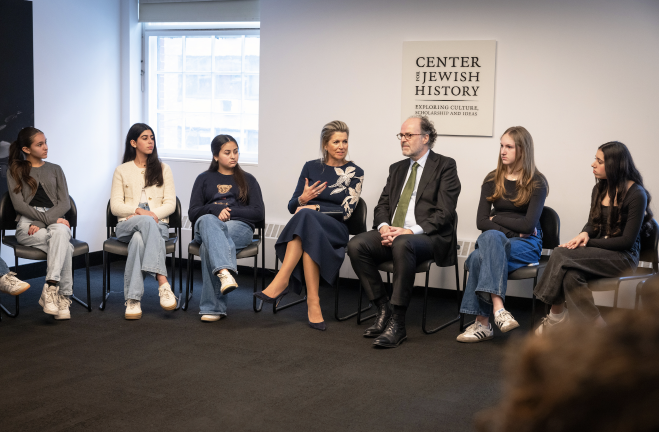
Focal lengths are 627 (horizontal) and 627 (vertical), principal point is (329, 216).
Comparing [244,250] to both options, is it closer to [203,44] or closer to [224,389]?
[224,389]

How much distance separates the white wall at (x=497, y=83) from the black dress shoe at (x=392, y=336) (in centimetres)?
130

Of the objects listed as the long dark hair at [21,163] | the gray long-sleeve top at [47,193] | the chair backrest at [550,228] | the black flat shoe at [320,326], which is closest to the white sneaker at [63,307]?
the gray long-sleeve top at [47,193]

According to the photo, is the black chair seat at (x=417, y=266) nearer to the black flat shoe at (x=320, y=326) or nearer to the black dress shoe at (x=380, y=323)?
the black dress shoe at (x=380, y=323)

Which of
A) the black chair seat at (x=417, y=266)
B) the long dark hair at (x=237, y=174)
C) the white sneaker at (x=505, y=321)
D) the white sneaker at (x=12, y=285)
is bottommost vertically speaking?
the white sneaker at (x=505, y=321)

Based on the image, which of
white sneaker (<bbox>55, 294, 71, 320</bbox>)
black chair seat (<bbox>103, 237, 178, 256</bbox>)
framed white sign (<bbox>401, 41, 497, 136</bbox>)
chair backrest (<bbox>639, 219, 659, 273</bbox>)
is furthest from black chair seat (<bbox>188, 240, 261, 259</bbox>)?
chair backrest (<bbox>639, 219, 659, 273</bbox>)

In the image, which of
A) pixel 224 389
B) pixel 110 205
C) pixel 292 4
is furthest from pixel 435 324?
pixel 292 4

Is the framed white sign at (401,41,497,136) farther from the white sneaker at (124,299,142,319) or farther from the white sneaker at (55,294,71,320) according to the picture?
the white sneaker at (55,294,71,320)

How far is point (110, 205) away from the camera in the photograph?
4.49 m

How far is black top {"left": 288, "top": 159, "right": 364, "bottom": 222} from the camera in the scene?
4293mm

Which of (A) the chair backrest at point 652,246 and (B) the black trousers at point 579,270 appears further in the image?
(A) the chair backrest at point 652,246

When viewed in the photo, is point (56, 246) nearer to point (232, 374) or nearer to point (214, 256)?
point (214, 256)

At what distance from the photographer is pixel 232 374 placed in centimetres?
313

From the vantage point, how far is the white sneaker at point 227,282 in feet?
13.0

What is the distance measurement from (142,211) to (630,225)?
3.11 m
